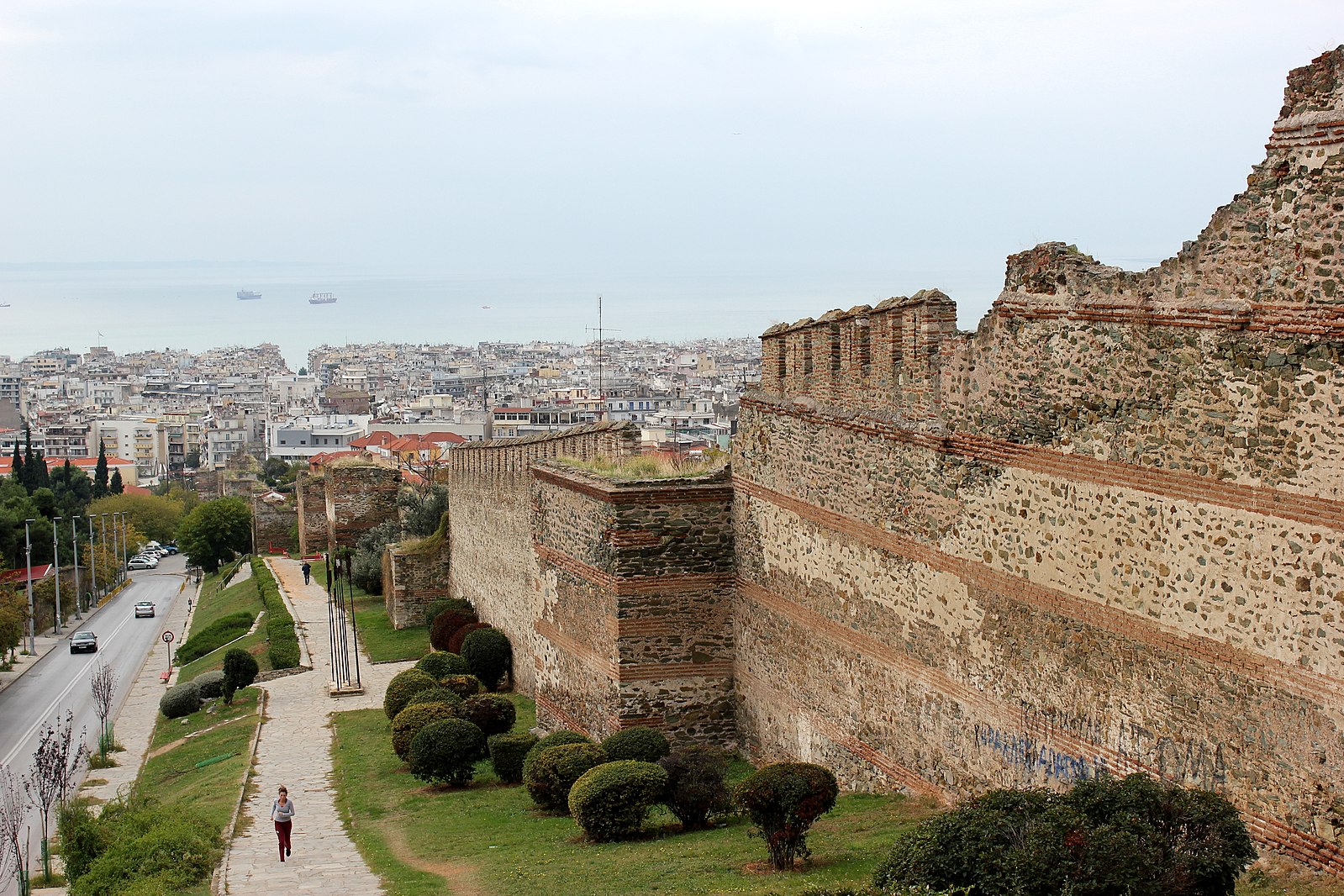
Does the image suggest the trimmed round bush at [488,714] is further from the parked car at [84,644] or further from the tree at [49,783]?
the parked car at [84,644]

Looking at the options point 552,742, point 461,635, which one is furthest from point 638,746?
point 461,635

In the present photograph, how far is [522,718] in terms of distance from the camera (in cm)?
1759

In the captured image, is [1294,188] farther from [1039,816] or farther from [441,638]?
[441,638]

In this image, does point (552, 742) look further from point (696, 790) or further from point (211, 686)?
point (211, 686)

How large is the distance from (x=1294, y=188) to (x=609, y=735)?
840 cm

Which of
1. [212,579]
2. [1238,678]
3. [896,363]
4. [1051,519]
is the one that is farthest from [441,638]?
[212,579]

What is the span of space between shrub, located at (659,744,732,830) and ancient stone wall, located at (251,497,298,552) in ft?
149

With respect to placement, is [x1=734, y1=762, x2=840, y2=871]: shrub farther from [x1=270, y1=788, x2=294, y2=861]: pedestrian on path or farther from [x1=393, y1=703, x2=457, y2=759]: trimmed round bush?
[x1=393, y1=703, x2=457, y2=759]: trimmed round bush

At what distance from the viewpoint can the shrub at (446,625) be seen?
22.8m

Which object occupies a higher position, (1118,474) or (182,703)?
(1118,474)

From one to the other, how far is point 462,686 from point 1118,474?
1067cm

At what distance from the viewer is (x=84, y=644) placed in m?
38.8

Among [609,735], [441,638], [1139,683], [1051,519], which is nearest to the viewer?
[1139,683]

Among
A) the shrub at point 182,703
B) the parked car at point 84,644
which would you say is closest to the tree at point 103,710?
the shrub at point 182,703
